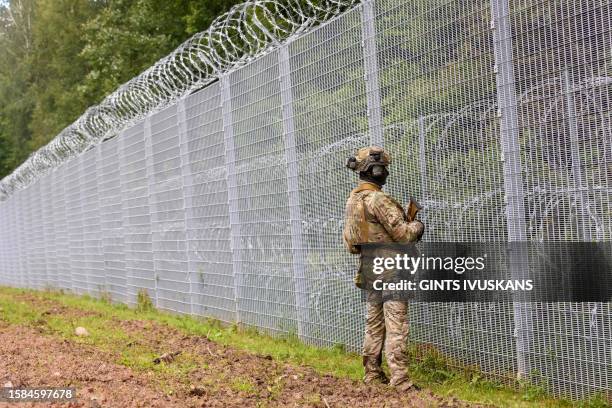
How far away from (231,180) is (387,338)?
12.8 ft

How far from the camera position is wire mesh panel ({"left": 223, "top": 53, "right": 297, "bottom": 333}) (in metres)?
7.55

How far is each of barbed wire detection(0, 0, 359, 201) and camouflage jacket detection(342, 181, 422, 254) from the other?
180cm

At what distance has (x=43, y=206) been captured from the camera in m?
18.3

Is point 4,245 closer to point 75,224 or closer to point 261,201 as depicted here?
point 75,224

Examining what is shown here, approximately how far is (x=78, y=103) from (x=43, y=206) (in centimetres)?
1490

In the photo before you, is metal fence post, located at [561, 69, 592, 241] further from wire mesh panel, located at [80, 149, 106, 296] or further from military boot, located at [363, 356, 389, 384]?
wire mesh panel, located at [80, 149, 106, 296]

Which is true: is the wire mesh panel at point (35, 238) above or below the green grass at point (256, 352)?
above

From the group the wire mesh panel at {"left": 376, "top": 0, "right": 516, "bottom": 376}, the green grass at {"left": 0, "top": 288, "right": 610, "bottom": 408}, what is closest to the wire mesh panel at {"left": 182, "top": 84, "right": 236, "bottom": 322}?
the green grass at {"left": 0, "top": 288, "right": 610, "bottom": 408}

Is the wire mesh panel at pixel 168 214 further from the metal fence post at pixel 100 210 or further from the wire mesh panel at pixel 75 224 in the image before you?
the wire mesh panel at pixel 75 224

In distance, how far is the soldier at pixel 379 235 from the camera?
5.07 meters

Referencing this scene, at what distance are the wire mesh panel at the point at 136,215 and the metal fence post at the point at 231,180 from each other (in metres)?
3.10

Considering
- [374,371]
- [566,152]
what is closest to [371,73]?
[566,152]

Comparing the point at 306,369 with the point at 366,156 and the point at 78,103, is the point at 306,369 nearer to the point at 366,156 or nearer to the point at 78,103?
the point at 366,156

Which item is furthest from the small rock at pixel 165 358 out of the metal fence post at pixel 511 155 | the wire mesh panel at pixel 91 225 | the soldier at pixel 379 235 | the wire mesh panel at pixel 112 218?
the wire mesh panel at pixel 91 225
